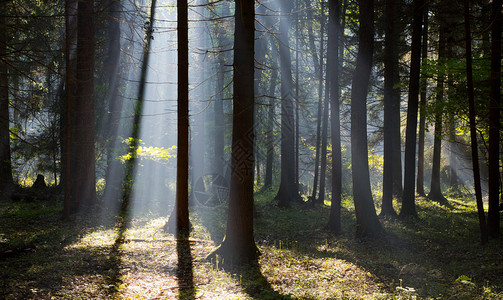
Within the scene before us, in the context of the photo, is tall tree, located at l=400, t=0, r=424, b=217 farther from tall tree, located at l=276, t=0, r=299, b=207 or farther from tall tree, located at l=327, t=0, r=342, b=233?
tall tree, located at l=276, t=0, r=299, b=207

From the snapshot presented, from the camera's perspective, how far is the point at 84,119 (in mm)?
12156

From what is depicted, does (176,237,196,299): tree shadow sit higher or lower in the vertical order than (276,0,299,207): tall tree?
lower

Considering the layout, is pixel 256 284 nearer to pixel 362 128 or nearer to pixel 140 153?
pixel 362 128

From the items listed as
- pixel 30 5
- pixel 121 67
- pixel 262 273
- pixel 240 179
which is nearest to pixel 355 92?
pixel 240 179

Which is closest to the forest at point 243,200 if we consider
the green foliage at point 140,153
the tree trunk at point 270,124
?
the green foliage at point 140,153

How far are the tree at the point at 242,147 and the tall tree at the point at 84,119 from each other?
6.48 metres

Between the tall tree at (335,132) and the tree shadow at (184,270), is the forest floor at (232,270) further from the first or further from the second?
the tall tree at (335,132)

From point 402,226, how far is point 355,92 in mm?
5177

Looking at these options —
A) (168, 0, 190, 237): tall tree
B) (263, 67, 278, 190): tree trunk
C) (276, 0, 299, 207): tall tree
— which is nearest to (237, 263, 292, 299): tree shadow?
(168, 0, 190, 237): tall tree

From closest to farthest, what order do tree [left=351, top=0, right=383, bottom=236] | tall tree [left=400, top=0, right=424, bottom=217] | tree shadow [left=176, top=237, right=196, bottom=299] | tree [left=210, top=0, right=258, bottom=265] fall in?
tree shadow [left=176, top=237, right=196, bottom=299], tree [left=210, top=0, right=258, bottom=265], tree [left=351, top=0, right=383, bottom=236], tall tree [left=400, top=0, right=424, bottom=217]

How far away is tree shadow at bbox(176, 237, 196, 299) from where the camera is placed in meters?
6.03

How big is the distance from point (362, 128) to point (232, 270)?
596 centimetres

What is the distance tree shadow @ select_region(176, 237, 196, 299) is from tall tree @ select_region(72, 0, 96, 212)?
477 centimetres

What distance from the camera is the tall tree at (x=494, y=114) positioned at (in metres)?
9.13
